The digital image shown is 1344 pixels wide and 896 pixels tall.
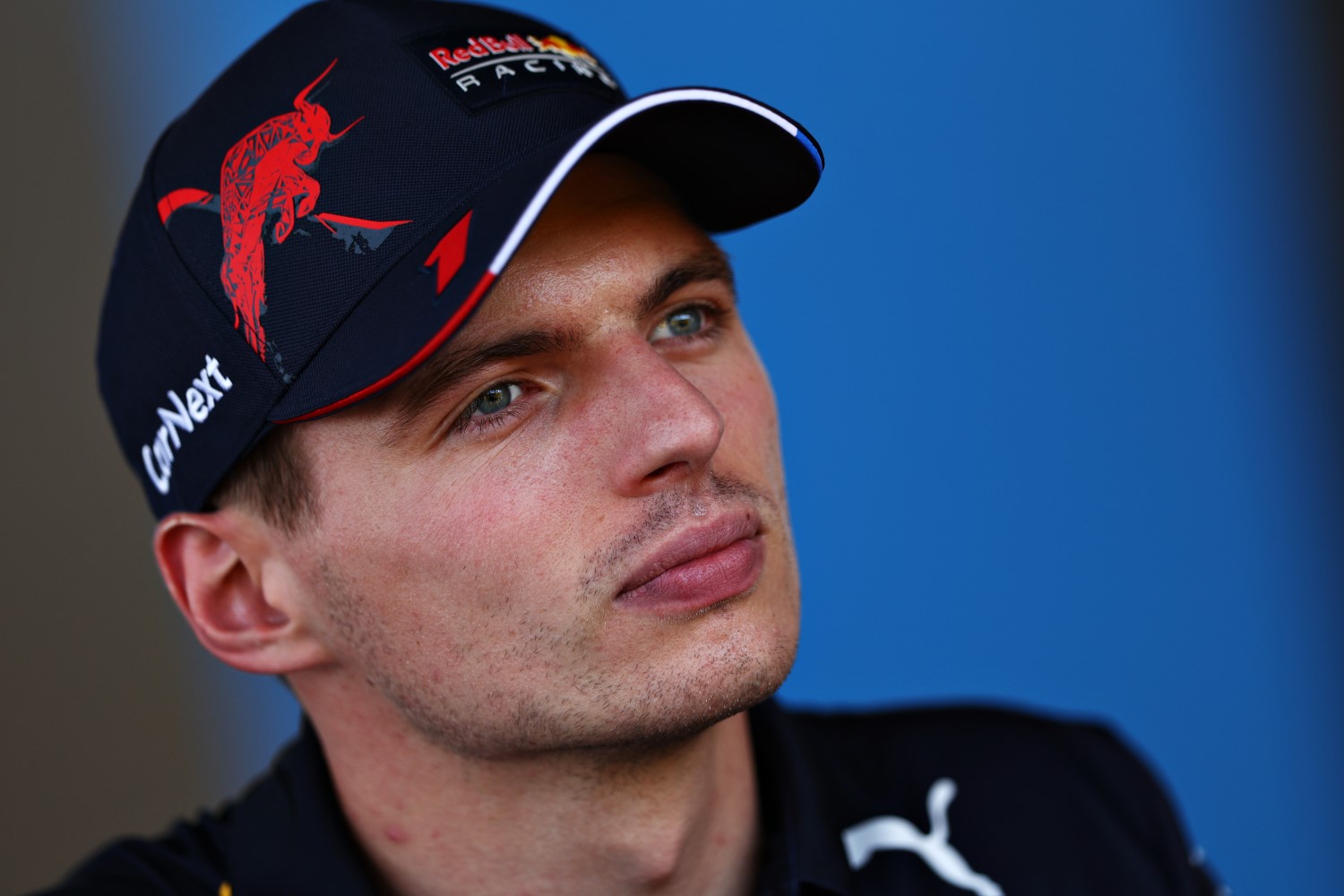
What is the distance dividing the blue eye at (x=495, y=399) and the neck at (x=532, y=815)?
0.29 m

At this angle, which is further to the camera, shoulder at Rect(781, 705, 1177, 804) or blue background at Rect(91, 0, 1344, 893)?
blue background at Rect(91, 0, 1344, 893)

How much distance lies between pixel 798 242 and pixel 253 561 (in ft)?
4.11

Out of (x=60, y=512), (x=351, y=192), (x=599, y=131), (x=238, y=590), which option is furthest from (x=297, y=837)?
(x=60, y=512)

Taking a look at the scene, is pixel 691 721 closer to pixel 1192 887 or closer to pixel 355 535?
pixel 355 535

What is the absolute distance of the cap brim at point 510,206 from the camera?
1.00 metres

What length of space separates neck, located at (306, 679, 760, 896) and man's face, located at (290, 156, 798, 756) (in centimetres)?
7

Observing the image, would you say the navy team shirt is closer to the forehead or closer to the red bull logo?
the forehead

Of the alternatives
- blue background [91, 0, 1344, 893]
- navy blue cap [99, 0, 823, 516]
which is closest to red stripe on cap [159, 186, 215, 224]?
navy blue cap [99, 0, 823, 516]

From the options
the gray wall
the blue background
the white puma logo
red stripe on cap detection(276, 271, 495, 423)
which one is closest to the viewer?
red stripe on cap detection(276, 271, 495, 423)

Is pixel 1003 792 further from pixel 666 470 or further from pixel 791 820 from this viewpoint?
pixel 666 470

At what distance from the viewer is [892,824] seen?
1424mm

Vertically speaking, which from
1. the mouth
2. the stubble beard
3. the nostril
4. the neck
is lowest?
the neck

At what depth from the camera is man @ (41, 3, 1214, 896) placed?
109cm

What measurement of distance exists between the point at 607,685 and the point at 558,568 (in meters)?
0.10
